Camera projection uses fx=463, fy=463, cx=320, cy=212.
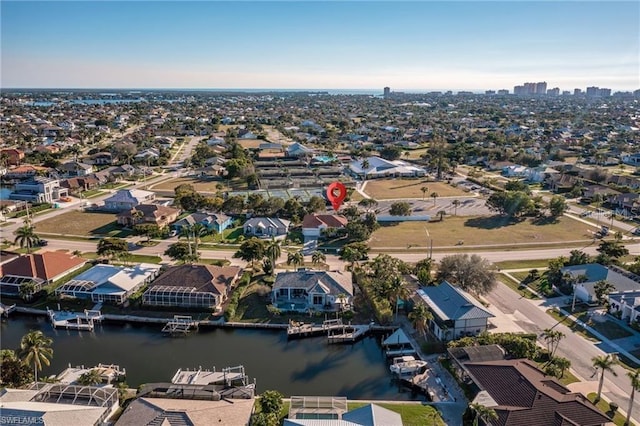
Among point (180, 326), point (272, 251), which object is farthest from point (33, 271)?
point (272, 251)

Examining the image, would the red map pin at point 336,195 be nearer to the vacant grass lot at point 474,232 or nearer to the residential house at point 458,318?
the vacant grass lot at point 474,232

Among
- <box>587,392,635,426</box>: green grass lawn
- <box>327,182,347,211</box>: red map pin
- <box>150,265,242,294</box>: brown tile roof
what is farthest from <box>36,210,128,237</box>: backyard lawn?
<box>587,392,635,426</box>: green grass lawn

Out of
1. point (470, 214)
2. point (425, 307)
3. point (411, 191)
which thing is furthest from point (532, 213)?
point (425, 307)

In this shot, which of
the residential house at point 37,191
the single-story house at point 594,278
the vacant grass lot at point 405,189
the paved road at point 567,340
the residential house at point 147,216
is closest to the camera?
the paved road at point 567,340

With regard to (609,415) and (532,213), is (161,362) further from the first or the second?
(532,213)

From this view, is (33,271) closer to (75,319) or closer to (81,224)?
(75,319)

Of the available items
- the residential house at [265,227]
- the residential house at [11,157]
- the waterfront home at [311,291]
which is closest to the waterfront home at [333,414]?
the waterfront home at [311,291]

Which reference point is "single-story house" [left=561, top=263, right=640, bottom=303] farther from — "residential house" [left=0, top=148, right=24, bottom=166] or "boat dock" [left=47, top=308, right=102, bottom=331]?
"residential house" [left=0, top=148, right=24, bottom=166]
